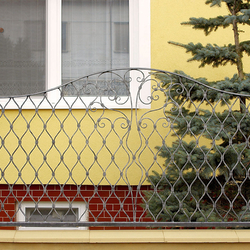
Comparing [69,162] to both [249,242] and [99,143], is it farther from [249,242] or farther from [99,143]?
[249,242]

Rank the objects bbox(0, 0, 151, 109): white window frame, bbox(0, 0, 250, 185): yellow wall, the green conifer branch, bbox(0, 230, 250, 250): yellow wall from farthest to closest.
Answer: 1. bbox(0, 0, 151, 109): white window frame
2. bbox(0, 0, 250, 185): yellow wall
3. the green conifer branch
4. bbox(0, 230, 250, 250): yellow wall

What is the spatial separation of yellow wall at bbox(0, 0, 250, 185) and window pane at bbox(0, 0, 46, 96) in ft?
1.34

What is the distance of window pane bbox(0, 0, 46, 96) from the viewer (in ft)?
12.6

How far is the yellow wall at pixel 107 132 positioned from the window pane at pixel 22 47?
0.41 meters

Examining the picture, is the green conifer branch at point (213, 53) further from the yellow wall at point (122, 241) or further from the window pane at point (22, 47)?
the window pane at point (22, 47)

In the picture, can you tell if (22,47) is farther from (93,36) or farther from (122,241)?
(122,241)

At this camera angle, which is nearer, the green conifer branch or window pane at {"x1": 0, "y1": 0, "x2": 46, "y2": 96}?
the green conifer branch

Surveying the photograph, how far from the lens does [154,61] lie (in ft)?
12.0

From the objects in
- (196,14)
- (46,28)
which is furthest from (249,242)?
(46,28)

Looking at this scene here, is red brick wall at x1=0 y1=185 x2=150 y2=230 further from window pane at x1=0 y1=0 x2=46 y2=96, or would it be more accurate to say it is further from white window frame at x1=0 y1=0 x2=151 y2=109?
window pane at x1=0 y1=0 x2=46 y2=96

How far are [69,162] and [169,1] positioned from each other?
6.47 ft

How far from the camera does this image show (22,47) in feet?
12.7

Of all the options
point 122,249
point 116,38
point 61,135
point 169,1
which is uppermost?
point 169,1

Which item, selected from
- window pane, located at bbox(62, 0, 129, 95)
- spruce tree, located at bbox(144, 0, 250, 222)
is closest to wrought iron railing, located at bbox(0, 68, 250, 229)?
spruce tree, located at bbox(144, 0, 250, 222)
